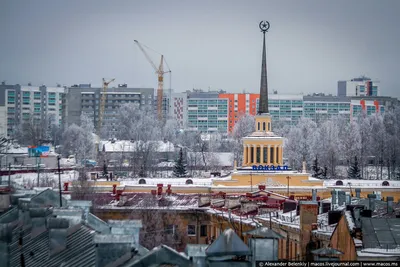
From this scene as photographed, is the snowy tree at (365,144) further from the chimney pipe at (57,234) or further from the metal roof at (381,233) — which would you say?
the chimney pipe at (57,234)

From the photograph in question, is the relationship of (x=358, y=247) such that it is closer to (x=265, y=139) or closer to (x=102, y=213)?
(x=102, y=213)

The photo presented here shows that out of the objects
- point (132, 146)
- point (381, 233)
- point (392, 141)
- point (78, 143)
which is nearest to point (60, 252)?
point (381, 233)

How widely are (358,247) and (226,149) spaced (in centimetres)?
11556

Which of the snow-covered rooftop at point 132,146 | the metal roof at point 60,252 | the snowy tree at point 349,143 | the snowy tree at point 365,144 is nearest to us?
the metal roof at point 60,252

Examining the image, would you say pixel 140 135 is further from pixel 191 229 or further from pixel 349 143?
pixel 191 229

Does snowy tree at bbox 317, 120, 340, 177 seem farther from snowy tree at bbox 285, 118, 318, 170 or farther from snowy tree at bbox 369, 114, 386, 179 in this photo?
snowy tree at bbox 369, 114, 386, 179

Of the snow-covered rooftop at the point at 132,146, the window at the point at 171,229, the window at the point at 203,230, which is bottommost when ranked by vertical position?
the window at the point at 203,230

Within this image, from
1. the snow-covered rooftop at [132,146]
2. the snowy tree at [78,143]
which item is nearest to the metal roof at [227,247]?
the snow-covered rooftop at [132,146]

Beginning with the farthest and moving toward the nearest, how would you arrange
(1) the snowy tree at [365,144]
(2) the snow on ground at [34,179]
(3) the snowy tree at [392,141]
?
(1) the snowy tree at [365,144] < (3) the snowy tree at [392,141] < (2) the snow on ground at [34,179]

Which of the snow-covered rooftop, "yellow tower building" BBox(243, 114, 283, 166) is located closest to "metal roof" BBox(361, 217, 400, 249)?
"yellow tower building" BBox(243, 114, 283, 166)

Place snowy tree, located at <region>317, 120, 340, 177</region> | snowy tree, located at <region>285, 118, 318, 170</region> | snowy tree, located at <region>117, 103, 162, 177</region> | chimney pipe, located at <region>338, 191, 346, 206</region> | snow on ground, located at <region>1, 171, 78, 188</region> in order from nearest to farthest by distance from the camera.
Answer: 1. chimney pipe, located at <region>338, 191, 346, 206</region>
2. snow on ground, located at <region>1, 171, 78, 188</region>
3. snowy tree, located at <region>117, 103, 162, 177</region>
4. snowy tree, located at <region>317, 120, 340, 177</region>
5. snowy tree, located at <region>285, 118, 318, 170</region>

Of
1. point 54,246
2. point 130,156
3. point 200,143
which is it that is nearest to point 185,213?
point 54,246

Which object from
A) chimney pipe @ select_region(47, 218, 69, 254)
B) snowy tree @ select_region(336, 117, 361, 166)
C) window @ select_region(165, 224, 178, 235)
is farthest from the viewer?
snowy tree @ select_region(336, 117, 361, 166)

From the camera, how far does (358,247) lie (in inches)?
982
